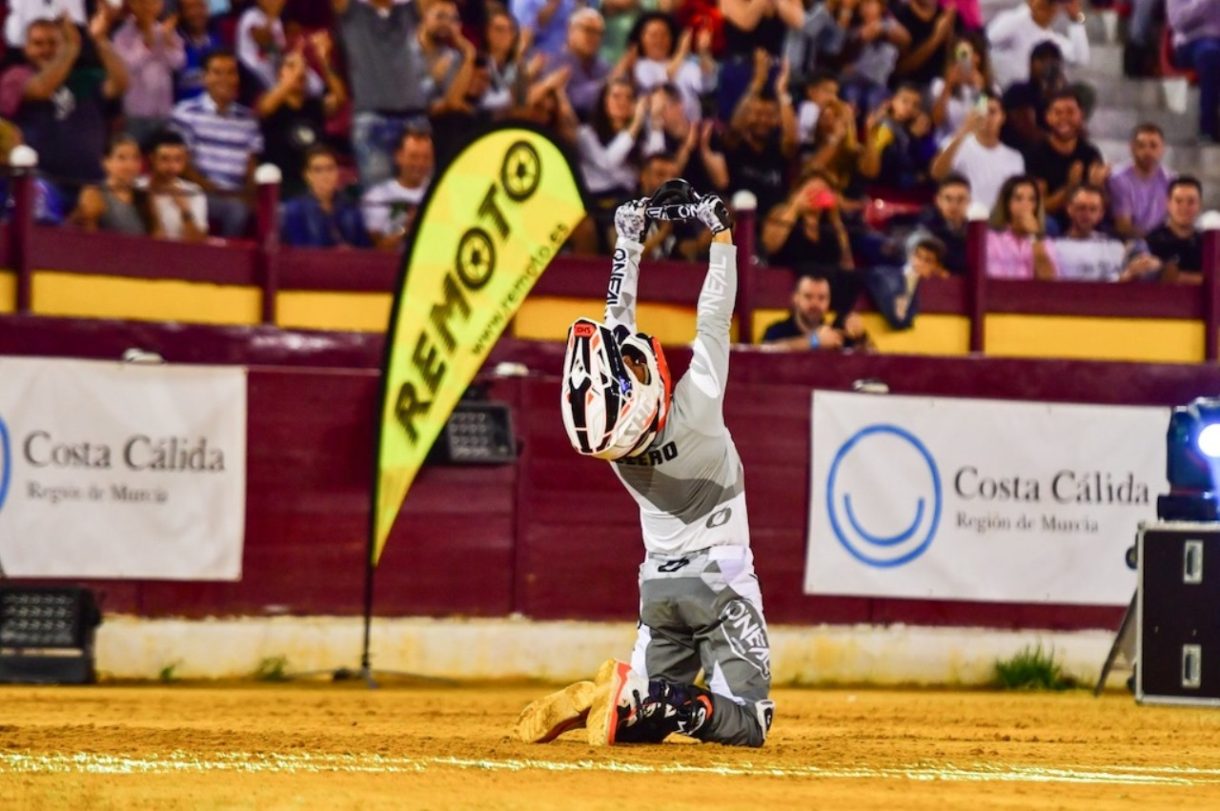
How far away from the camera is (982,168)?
719 inches

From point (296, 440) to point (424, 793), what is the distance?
8.38 m

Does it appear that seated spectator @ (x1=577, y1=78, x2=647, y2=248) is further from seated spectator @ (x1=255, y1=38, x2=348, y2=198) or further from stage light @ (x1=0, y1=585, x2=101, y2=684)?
stage light @ (x1=0, y1=585, x2=101, y2=684)

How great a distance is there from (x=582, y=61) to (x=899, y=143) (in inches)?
109

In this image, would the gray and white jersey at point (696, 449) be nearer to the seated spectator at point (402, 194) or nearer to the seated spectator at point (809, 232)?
the seated spectator at point (402, 194)

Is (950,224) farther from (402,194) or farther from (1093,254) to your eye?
(402,194)

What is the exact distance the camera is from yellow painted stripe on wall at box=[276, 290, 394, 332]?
50.9 feet

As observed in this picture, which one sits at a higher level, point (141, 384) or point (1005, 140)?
point (1005, 140)

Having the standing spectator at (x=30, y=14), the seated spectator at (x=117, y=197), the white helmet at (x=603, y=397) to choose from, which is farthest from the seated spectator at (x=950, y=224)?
the white helmet at (x=603, y=397)

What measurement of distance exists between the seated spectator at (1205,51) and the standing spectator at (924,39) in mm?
2803

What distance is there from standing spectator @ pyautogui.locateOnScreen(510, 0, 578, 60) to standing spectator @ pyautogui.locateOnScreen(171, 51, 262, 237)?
257 cm

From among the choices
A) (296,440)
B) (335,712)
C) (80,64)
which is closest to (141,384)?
(296,440)

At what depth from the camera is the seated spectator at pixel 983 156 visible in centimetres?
1822

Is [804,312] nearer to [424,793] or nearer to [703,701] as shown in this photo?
[703,701]

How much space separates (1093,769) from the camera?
876 centimetres
